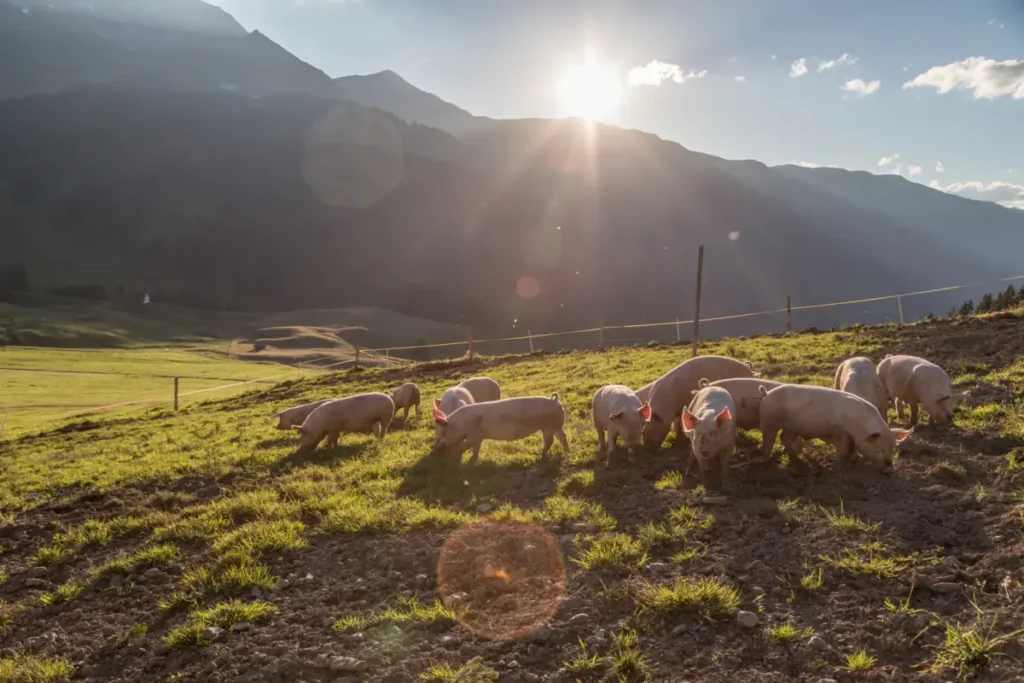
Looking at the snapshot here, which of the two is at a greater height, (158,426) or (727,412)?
(727,412)

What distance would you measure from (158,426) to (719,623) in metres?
23.9

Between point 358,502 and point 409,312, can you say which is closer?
point 358,502

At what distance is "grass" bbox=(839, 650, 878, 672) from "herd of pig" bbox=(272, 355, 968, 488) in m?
3.57

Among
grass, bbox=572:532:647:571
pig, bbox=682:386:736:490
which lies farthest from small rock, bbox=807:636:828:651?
pig, bbox=682:386:736:490

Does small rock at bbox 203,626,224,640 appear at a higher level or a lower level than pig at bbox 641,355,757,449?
lower

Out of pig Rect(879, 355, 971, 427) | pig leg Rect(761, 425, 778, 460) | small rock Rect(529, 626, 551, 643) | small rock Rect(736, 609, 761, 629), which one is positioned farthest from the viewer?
pig Rect(879, 355, 971, 427)

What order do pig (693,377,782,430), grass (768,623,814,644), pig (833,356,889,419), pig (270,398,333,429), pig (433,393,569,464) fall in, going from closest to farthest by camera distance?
grass (768,623,814,644) → pig (693,377,782,430) → pig (833,356,889,419) → pig (433,393,569,464) → pig (270,398,333,429)

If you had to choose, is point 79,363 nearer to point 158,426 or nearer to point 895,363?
point 158,426

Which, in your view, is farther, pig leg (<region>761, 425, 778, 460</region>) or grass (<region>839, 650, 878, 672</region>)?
pig leg (<region>761, 425, 778, 460</region>)

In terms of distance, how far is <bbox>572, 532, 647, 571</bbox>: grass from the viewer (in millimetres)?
6301

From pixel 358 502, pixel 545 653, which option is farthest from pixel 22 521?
pixel 545 653

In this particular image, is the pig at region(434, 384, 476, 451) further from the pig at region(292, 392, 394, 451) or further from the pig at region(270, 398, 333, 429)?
the pig at region(270, 398, 333, 429)

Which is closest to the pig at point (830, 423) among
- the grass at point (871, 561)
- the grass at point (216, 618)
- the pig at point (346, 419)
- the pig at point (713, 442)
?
the pig at point (713, 442)

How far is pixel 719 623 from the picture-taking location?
5.17 metres
